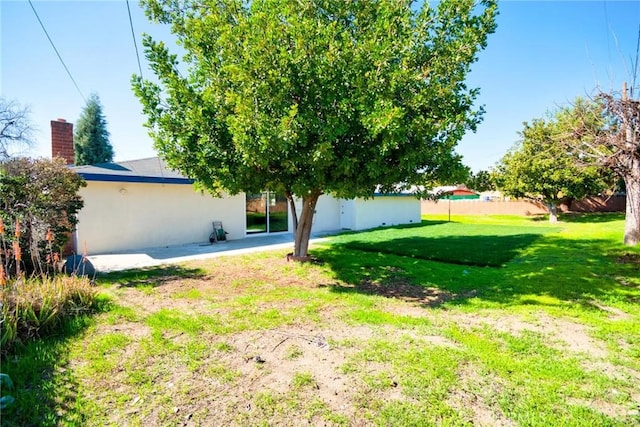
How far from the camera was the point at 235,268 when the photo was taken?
315 inches

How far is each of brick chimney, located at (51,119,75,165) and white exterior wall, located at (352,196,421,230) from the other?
1222 centimetres

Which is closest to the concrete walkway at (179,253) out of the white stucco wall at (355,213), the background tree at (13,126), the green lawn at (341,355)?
the green lawn at (341,355)

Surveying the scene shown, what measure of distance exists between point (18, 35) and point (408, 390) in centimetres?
1065

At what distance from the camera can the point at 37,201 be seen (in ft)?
20.5

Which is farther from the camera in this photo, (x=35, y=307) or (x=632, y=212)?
(x=632, y=212)

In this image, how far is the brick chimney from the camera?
11.1 meters

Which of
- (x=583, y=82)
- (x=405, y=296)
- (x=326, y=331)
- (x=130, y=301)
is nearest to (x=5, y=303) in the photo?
(x=130, y=301)

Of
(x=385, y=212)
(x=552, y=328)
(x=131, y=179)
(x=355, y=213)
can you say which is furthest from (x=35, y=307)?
(x=385, y=212)

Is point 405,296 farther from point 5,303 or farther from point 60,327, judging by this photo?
point 5,303

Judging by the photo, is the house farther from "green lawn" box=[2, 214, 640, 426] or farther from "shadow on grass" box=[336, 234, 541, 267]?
"shadow on grass" box=[336, 234, 541, 267]

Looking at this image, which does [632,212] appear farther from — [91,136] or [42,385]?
[91,136]

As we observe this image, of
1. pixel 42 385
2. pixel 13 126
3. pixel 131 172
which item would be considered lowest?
pixel 42 385

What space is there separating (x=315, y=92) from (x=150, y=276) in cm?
523

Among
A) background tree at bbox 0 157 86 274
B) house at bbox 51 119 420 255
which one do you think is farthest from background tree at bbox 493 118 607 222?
background tree at bbox 0 157 86 274
